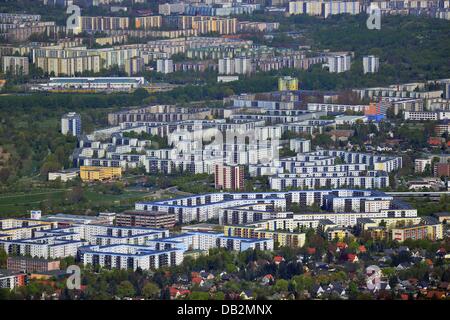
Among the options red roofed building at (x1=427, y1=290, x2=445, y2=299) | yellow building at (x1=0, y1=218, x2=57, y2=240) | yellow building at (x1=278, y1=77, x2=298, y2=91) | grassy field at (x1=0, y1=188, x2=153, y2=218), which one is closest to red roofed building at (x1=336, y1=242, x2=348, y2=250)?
red roofed building at (x1=427, y1=290, x2=445, y2=299)

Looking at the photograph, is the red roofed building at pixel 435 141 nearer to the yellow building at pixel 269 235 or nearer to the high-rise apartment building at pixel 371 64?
the yellow building at pixel 269 235

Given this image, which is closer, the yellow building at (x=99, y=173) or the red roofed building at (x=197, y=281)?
the red roofed building at (x=197, y=281)

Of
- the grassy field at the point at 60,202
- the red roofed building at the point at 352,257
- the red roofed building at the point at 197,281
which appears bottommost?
the grassy field at the point at 60,202

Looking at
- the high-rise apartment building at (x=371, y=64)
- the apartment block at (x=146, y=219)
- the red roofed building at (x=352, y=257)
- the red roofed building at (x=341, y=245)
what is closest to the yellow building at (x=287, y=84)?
the high-rise apartment building at (x=371, y=64)

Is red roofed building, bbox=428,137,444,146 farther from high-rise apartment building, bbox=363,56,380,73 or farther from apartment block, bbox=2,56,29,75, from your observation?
apartment block, bbox=2,56,29,75

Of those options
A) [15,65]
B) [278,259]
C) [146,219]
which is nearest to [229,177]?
[146,219]

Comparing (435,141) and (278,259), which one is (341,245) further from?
(435,141)
